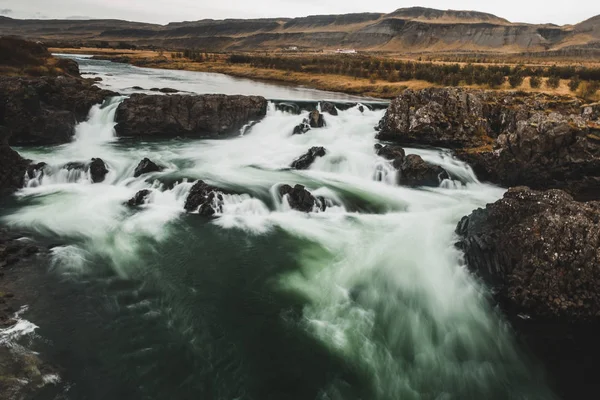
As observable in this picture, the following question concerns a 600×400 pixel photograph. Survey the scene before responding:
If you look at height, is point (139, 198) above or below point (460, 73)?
below

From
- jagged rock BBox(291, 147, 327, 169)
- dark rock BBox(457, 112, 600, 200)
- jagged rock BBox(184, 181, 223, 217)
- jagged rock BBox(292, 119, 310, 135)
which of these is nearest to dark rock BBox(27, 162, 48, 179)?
jagged rock BBox(184, 181, 223, 217)

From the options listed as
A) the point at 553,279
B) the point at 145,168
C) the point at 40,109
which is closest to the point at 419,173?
the point at 553,279

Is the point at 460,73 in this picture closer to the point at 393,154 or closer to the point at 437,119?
the point at 437,119

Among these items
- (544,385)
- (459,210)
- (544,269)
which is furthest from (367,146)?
(544,385)

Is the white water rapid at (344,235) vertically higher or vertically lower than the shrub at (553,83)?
lower

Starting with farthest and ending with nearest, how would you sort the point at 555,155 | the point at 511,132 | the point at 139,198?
the point at 511,132 < the point at 555,155 < the point at 139,198

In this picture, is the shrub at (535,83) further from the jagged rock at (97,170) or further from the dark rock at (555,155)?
the jagged rock at (97,170)

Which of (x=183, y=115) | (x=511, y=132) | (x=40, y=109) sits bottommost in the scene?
(x=183, y=115)

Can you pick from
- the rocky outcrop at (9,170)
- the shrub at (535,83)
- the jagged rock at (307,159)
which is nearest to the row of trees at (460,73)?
the shrub at (535,83)
